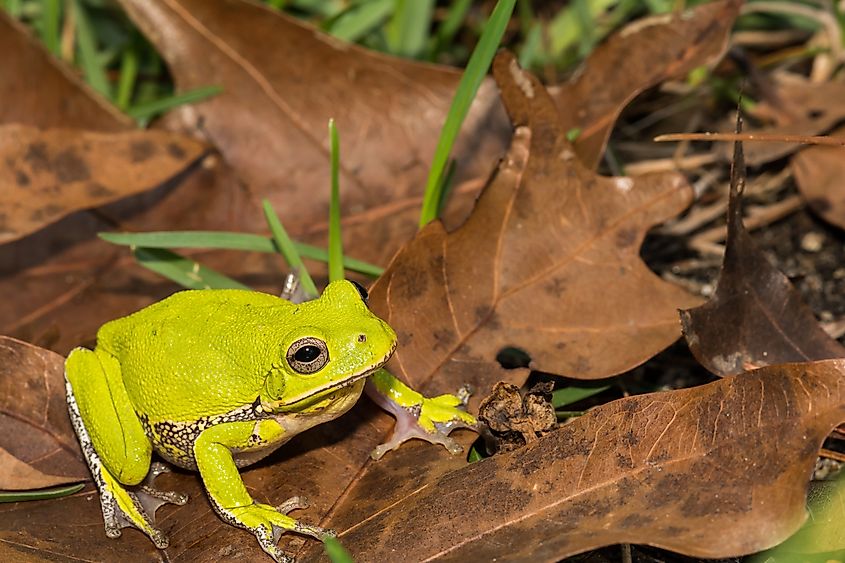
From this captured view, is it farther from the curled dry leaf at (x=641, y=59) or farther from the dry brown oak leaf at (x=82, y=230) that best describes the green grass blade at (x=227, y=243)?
the curled dry leaf at (x=641, y=59)

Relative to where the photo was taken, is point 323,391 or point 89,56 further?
point 89,56

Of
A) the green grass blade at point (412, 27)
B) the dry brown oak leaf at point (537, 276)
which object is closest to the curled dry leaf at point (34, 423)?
the dry brown oak leaf at point (537, 276)

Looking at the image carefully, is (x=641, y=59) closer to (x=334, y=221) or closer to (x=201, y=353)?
(x=334, y=221)

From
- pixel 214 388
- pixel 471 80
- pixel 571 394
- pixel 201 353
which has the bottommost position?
pixel 571 394

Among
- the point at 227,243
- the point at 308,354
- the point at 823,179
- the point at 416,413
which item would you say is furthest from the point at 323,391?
the point at 823,179

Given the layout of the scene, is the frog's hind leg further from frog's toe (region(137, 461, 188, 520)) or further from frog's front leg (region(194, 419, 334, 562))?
frog's front leg (region(194, 419, 334, 562))

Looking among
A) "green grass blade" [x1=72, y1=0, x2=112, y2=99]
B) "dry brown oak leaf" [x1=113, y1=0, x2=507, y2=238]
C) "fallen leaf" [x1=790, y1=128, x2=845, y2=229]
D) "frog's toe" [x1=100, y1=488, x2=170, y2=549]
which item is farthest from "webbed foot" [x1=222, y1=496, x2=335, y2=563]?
"green grass blade" [x1=72, y1=0, x2=112, y2=99]
